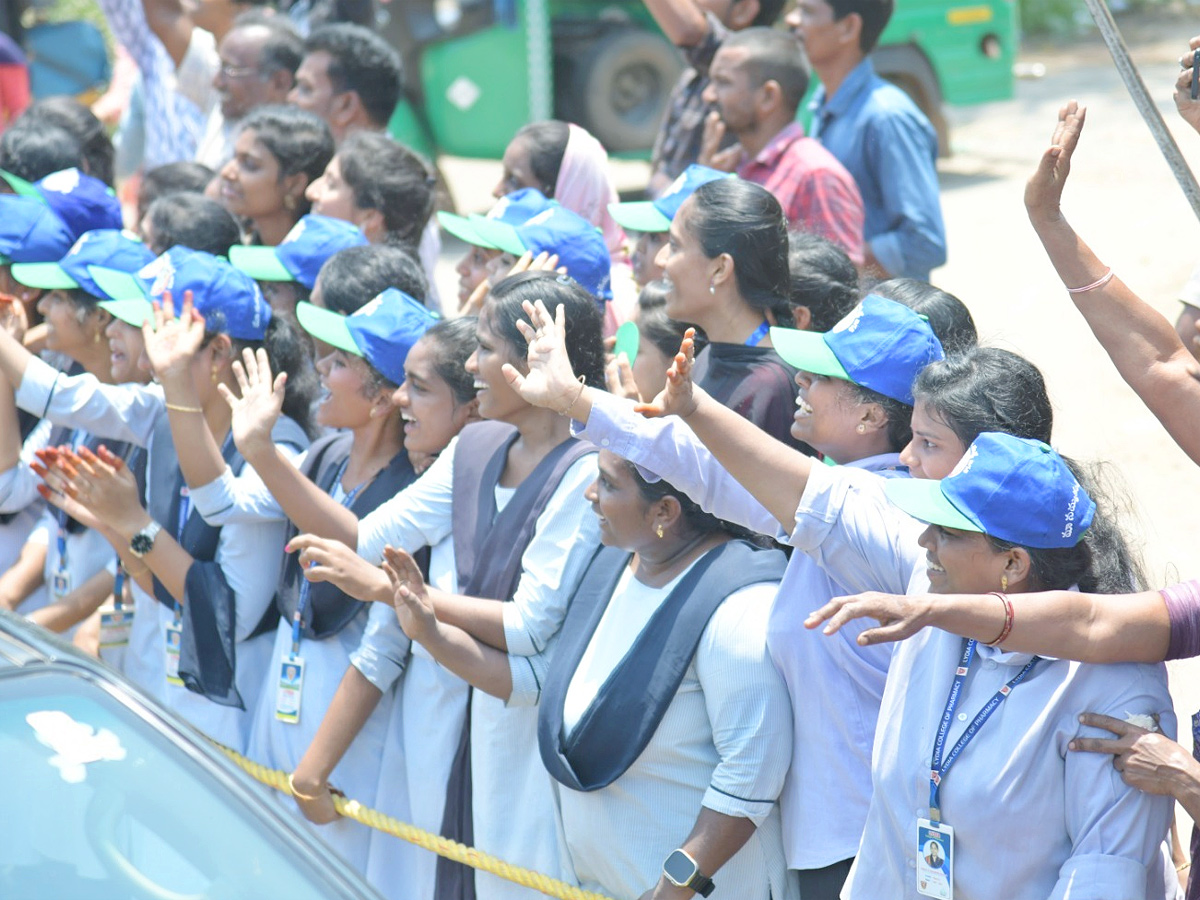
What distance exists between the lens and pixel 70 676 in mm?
2098

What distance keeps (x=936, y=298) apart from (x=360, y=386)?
56.5 inches

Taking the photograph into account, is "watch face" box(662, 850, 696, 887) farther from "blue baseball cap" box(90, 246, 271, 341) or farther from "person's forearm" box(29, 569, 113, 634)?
"person's forearm" box(29, 569, 113, 634)

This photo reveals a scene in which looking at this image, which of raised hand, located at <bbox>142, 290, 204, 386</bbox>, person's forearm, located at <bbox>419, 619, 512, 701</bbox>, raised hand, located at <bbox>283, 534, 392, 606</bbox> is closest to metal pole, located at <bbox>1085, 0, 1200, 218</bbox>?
person's forearm, located at <bbox>419, 619, 512, 701</bbox>

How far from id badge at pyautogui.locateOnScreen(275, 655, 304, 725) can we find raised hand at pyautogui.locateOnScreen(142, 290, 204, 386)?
2.47 ft

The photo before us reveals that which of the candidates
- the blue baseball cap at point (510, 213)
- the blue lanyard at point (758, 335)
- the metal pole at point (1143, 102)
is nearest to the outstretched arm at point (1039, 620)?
the metal pole at point (1143, 102)

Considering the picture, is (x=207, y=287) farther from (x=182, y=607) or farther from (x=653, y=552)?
(x=653, y=552)

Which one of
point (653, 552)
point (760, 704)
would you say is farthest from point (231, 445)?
point (760, 704)

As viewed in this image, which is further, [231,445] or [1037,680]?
[231,445]

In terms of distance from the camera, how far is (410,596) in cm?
302

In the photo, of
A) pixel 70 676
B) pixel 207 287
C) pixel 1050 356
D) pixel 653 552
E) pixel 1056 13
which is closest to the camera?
pixel 70 676

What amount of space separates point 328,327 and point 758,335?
1103 millimetres

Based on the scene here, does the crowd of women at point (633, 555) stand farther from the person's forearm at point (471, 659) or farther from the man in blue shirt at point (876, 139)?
the man in blue shirt at point (876, 139)

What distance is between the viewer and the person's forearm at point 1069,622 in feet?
7.31

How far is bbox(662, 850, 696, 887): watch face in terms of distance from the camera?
2.77 metres
